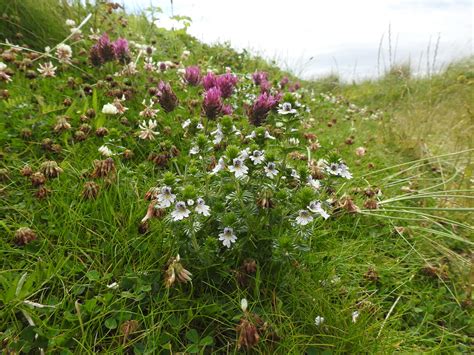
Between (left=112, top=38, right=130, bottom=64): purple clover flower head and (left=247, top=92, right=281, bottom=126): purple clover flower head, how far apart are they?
1.88 meters

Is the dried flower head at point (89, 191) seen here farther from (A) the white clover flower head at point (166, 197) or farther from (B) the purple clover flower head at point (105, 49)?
(B) the purple clover flower head at point (105, 49)

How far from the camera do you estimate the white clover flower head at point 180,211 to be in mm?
1541

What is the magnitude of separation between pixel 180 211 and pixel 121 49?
2393 millimetres

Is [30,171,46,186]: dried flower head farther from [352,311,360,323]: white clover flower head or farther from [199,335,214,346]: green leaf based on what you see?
[352,311,360,323]: white clover flower head

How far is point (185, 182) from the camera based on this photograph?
1.83 metres

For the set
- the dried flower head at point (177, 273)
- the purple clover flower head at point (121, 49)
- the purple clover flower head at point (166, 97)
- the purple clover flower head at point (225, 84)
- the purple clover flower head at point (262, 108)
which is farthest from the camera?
the purple clover flower head at point (121, 49)

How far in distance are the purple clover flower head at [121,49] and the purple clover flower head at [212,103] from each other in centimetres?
167

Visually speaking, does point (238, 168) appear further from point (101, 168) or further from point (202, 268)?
point (101, 168)

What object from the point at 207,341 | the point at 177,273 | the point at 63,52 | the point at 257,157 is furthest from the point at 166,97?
the point at 63,52

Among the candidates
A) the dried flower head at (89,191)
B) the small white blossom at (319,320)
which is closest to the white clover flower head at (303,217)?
the small white blossom at (319,320)

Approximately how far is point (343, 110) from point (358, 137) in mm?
2629

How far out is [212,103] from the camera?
2119mm

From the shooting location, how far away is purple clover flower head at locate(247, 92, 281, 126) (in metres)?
2.02

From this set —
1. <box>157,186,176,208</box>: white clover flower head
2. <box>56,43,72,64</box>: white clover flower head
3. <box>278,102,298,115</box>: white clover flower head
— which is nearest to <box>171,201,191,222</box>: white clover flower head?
<box>157,186,176,208</box>: white clover flower head
